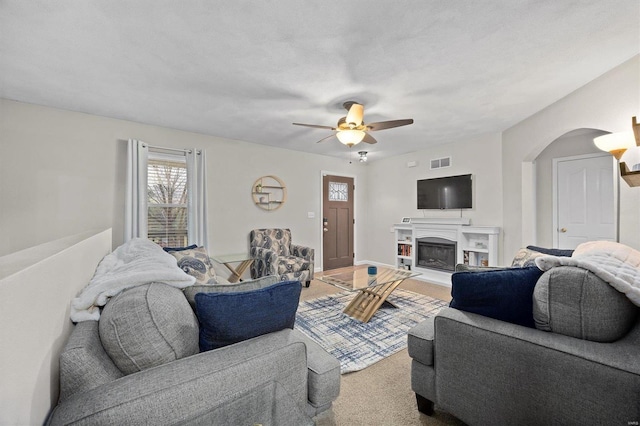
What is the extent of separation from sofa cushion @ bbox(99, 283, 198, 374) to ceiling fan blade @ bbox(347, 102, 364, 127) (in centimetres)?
231

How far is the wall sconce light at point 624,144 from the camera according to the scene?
80.9 inches

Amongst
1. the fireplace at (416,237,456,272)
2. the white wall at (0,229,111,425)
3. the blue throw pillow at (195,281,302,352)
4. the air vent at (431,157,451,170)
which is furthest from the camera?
the air vent at (431,157,451,170)

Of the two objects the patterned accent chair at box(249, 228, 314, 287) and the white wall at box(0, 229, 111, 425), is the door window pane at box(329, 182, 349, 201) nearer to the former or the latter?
the patterned accent chair at box(249, 228, 314, 287)

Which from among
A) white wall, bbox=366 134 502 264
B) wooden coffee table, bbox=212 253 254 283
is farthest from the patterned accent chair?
white wall, bbox=366 134 502 264

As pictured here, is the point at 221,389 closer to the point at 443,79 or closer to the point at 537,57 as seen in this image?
the point at 443,79

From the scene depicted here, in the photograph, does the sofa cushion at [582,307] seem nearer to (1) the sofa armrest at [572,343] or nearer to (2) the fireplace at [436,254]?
(1) the sofa armrest at [572,343]

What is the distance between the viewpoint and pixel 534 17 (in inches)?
67.1

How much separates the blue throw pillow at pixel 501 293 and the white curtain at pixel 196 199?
A: 3566 mm

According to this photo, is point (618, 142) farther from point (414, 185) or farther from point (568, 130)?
point (414, 185)

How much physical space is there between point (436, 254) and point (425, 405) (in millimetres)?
3612

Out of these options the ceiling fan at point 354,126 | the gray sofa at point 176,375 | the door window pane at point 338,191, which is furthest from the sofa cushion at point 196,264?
the door window pane at point 338,191

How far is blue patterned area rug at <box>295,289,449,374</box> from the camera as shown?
7.39 feet

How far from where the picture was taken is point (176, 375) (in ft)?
2.89

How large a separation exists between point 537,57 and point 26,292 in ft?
10.9
